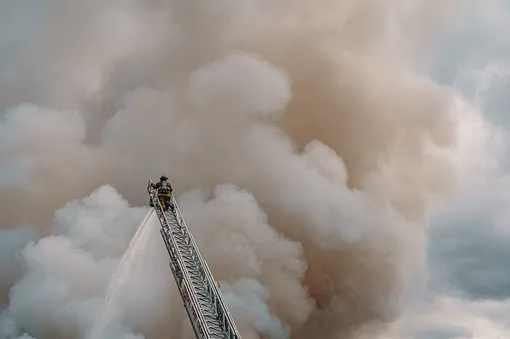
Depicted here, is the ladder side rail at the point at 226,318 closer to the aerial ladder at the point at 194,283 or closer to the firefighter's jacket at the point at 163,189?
the aerial ladder at the point at 194,283

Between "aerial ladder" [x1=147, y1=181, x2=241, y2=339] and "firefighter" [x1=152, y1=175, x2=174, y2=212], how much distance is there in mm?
223

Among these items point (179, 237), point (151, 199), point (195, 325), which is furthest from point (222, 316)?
point (151, 199)

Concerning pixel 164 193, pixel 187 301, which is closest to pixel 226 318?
pixel 187 301

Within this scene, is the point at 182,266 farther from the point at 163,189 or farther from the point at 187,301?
the point at 163,189

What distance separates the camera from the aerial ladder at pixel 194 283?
3766cm

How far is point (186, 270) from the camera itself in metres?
39.3

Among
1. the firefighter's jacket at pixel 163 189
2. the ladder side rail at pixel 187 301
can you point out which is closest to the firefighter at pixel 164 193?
the firefighter's jacket at pixel 163 189

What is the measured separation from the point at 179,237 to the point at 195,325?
21.5 ft

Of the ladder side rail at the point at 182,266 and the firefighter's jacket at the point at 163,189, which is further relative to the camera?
the firefighter's jacket at the point at 163,189

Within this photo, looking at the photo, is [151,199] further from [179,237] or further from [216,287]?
[216,287]

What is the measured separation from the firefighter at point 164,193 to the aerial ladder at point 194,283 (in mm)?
223

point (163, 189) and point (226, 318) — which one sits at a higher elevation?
point (163, 189)

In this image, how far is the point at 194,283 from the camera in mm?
39781

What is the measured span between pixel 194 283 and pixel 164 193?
6929mm
